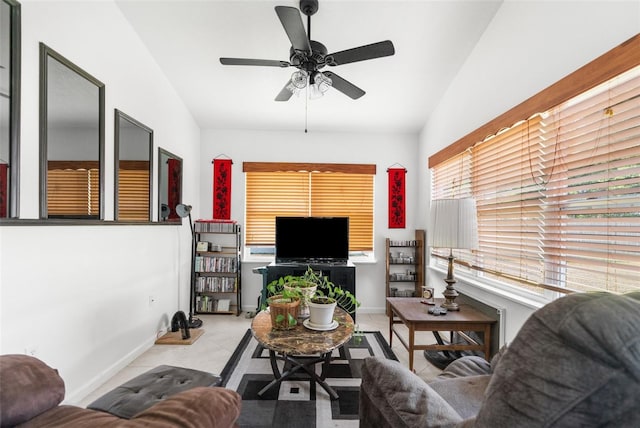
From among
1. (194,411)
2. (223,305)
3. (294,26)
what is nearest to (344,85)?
(294,26)

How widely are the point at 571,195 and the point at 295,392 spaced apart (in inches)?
85.3

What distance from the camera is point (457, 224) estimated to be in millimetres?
2137

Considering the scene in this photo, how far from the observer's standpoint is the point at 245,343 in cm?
287

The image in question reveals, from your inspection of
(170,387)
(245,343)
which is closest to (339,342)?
(170,387)

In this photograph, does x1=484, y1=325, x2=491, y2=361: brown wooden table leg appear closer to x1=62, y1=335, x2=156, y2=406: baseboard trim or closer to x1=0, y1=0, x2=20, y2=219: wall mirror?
x1=62, y1=335, x2=156, y2=406: baseboard trim

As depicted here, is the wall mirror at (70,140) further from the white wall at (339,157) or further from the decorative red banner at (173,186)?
the white wall at (339,157)

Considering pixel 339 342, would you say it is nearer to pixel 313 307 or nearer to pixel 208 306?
pixel 313 307

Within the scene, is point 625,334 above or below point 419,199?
below

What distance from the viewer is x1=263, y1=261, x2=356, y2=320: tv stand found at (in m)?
3.50

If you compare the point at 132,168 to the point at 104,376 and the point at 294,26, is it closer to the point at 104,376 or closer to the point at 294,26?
the point at 104,376

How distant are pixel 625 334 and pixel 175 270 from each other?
3614mm

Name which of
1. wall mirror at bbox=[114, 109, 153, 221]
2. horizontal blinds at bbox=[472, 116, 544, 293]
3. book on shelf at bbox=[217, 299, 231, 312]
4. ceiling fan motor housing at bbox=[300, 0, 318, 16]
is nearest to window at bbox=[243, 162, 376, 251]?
book on shelf at bbox=[217, 299, 231, 312]

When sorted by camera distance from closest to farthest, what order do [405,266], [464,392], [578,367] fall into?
[578,367], [464,392], [405,266]

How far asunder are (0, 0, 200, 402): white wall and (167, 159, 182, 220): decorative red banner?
165 millimetres
